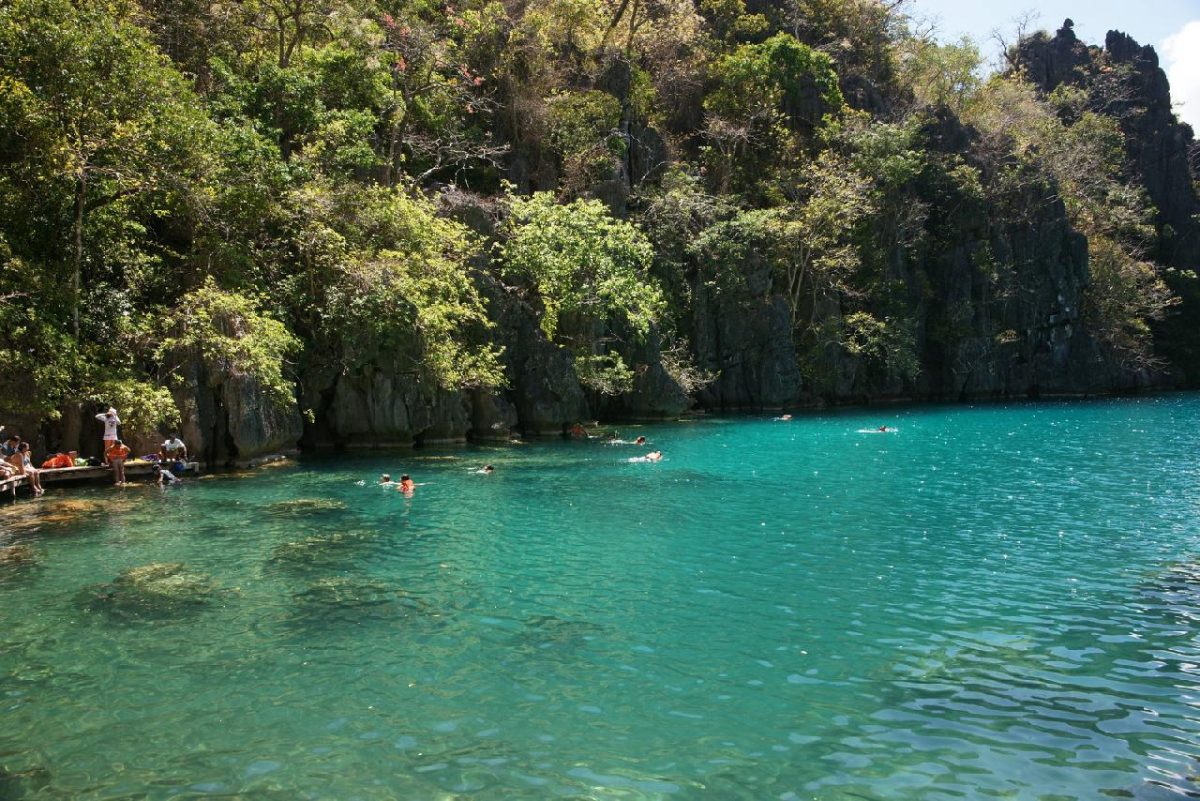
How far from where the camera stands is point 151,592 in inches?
476

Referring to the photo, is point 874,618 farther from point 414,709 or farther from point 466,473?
point 466,473

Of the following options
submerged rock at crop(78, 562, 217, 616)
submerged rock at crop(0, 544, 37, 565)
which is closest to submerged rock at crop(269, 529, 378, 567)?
submerged rock at crop(78, 562, 217, 616)

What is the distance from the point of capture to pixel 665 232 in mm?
45656

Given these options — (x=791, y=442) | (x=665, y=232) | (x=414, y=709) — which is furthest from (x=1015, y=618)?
(x=665, y=232)

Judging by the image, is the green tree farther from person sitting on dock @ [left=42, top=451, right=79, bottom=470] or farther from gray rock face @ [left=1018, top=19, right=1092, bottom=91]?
gray rock face @ [left=1018, top=19, right=1092, bottom=91]

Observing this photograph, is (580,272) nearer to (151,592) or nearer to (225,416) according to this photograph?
(225,416)

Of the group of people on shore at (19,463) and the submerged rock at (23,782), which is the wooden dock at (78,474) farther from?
the submerged rock at (23,782)

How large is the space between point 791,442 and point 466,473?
1399 cm

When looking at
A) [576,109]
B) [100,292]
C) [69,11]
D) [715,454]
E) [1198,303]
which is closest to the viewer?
[69,11]

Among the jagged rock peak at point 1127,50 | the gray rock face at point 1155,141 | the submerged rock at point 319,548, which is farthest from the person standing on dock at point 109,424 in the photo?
the jagged rock peak at point 1127,50

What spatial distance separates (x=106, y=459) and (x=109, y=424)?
128 centimetres

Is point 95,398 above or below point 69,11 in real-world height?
below

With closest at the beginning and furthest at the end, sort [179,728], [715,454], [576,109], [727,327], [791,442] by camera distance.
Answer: [179,728], [715,454], [791,442], [576,109], [727,327]

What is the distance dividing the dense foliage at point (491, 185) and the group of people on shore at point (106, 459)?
82cm
